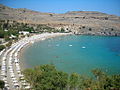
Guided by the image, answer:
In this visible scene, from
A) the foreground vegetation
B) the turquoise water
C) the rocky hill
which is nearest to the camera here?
the foreground vegetation

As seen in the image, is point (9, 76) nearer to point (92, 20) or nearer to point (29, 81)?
point (29, 81)

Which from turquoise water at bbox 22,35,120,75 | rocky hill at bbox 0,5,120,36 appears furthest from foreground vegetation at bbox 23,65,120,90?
rocky hill at bbox 0,5,120,36

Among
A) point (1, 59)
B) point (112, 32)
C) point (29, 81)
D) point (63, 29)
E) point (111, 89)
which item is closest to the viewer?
point (111, 89)

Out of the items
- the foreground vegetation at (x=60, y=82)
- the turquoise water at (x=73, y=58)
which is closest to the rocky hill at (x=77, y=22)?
the turquoise water at (x=73, y=58)

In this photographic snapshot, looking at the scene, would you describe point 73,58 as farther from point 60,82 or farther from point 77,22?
point 77,22

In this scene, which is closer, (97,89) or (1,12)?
(97,89)

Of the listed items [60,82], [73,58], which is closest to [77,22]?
[73,58]

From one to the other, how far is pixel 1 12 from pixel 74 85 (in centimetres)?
11022

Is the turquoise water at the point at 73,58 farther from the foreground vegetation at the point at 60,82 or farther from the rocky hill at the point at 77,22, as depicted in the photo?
the rocky hill at the point at 77,22

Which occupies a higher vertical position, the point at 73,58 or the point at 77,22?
the point at 77,22

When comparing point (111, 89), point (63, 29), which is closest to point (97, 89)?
point (111, 89)

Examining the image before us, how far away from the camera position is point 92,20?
459 feet

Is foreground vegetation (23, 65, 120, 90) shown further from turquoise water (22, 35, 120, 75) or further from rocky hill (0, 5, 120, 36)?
rocky hill (0, 5, 120, 36)

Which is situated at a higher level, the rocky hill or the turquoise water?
the rocky hill
